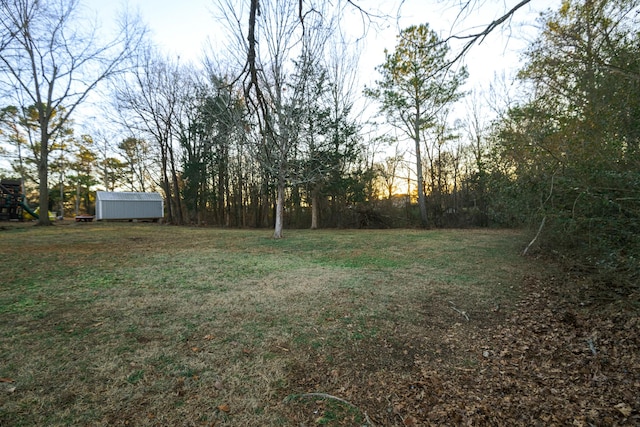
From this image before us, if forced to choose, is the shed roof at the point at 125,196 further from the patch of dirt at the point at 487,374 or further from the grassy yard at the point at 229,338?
the patch of dirt at the point at 487,374

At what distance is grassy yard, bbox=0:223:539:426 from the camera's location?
1.79 meters

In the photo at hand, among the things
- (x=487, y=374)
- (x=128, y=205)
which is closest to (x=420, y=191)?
(x=487, y=374)

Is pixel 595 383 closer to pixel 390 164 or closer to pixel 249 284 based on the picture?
pixel 249 284

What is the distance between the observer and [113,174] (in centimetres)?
2658

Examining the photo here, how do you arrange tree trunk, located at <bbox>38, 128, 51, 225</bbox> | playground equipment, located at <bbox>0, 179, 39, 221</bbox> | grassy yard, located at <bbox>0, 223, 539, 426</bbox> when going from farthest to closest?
playground equipment, located at <bbox>0, 179, 39, 221</bbox> → tree trunk, located at <bbox>38, 128, 51, 225</bbox> → grassy yard, located at <bbox>0, 223, 539, 426</bbox>

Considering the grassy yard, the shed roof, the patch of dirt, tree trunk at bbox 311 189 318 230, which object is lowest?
the patch of dirt

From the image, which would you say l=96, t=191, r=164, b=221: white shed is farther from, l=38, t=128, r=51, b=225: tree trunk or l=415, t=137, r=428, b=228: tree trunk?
l=415, t=137, r=428, b=228: tree trunk

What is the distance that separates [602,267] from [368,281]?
3155 millimetres

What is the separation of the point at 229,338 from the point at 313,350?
0.82 metres

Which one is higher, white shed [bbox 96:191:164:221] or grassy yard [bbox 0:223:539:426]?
white shed [bbox 96:191:164:221]

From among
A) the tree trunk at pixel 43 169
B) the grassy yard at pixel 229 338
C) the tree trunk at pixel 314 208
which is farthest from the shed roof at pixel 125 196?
the grassy yard at pixel 229 338

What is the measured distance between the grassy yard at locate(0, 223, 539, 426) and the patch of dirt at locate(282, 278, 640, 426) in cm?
2

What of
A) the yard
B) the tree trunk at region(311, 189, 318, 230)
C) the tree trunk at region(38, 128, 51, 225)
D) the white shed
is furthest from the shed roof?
the yard

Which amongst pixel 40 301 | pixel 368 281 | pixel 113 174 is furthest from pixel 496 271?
pixel 113 174
